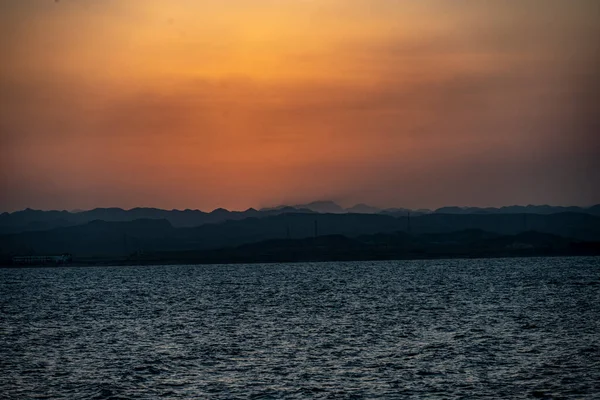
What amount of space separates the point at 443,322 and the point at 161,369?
120 feet

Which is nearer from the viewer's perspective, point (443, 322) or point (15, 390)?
point (15, 390)

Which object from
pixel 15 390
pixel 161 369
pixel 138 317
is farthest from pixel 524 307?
pixel 15 390

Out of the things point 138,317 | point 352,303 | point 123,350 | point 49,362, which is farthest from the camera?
point 352,303

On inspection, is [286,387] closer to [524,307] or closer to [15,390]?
[15,390]

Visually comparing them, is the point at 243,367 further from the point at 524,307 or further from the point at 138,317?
the point at 524,307

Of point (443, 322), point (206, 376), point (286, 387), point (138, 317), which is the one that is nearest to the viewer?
point (286, 387)

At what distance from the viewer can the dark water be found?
161 feet

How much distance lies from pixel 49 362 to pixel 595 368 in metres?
36.6

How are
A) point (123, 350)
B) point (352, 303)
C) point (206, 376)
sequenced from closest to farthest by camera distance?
1. point (206, 376)
2. point (123, 350)
3. point (352, 303)

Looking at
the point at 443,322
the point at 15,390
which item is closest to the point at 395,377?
the point at 15,390

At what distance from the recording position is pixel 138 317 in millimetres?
100312

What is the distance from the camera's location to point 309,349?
213 feet

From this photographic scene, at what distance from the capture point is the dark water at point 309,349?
49125 millimetres

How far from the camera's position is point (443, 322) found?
3334 inches
